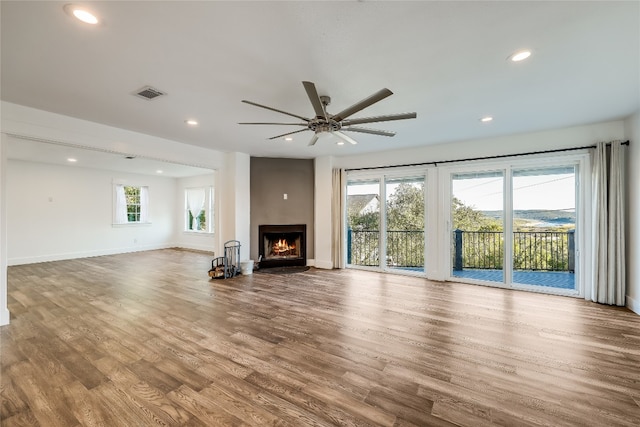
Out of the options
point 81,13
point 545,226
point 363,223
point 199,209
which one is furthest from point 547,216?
point 199,209

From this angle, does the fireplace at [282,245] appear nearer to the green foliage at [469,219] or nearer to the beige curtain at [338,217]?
the beige curtain at [338,217]

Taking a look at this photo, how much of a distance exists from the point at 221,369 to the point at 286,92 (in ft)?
9.01

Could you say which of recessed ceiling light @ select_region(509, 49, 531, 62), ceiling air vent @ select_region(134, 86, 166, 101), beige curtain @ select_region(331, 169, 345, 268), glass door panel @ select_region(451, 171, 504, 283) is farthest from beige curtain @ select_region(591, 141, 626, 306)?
ceiling air vent @ select_region(134, 86, 166, 101)

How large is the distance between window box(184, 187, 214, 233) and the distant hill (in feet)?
26.6

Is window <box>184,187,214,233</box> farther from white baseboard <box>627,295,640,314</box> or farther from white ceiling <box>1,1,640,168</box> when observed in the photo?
white baseboard <box>627,295,640,314</box>

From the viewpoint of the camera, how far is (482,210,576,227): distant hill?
13.9 ft

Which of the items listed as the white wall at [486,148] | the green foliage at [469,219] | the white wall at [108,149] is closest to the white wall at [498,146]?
the white wall at [486,148]

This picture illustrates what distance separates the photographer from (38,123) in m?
3.30

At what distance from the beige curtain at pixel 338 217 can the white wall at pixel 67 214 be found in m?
6.79

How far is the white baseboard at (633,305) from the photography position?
134 inches

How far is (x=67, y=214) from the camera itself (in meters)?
7.12

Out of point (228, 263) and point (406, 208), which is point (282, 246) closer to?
point (228, 263)

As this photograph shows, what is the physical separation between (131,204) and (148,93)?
23.8 ft

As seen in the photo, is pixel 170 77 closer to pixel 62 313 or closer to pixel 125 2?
pixel 125 2
